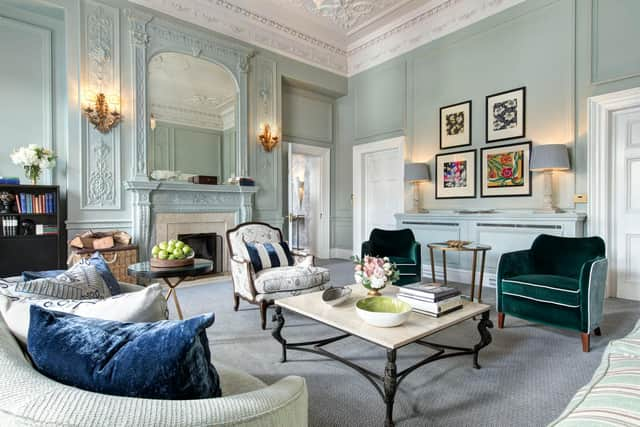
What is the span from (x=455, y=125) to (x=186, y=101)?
3.90 m

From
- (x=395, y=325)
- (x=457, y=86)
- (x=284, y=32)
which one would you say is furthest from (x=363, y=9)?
(x=395, y=325)

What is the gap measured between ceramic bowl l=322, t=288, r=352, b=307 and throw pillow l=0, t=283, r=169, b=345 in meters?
1.15

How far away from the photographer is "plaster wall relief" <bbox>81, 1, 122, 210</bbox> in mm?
3912

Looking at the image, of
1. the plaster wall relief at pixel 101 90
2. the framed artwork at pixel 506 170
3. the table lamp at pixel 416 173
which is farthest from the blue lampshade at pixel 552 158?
the plaster wall relief at pixel 101 90

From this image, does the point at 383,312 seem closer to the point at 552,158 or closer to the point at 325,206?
the point at 552,158

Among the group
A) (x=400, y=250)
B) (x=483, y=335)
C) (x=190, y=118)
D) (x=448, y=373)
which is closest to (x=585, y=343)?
(x=483, y=335)

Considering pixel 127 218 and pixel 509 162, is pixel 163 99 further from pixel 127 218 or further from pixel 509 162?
pixel 509 162

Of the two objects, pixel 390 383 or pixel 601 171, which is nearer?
pixel 390 383

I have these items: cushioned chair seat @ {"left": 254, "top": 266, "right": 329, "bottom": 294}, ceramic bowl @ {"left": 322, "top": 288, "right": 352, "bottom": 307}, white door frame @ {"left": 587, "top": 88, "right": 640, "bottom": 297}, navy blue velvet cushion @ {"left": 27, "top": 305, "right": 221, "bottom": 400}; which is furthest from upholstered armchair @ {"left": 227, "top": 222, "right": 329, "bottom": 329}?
white door frame @ {"left": 587, "top": 88, "right": 640, "bottom": 297}

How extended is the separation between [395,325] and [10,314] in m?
1.48

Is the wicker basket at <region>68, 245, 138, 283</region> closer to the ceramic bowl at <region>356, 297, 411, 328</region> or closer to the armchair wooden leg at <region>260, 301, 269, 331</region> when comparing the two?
the armchair wooden leg at <region>260, 301, 269, 331</region>

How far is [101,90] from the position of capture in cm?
401

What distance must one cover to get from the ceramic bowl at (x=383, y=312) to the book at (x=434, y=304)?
0.14m

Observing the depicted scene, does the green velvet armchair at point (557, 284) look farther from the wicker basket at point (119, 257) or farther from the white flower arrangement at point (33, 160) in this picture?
the white flower arrangement at point (33, 160)
